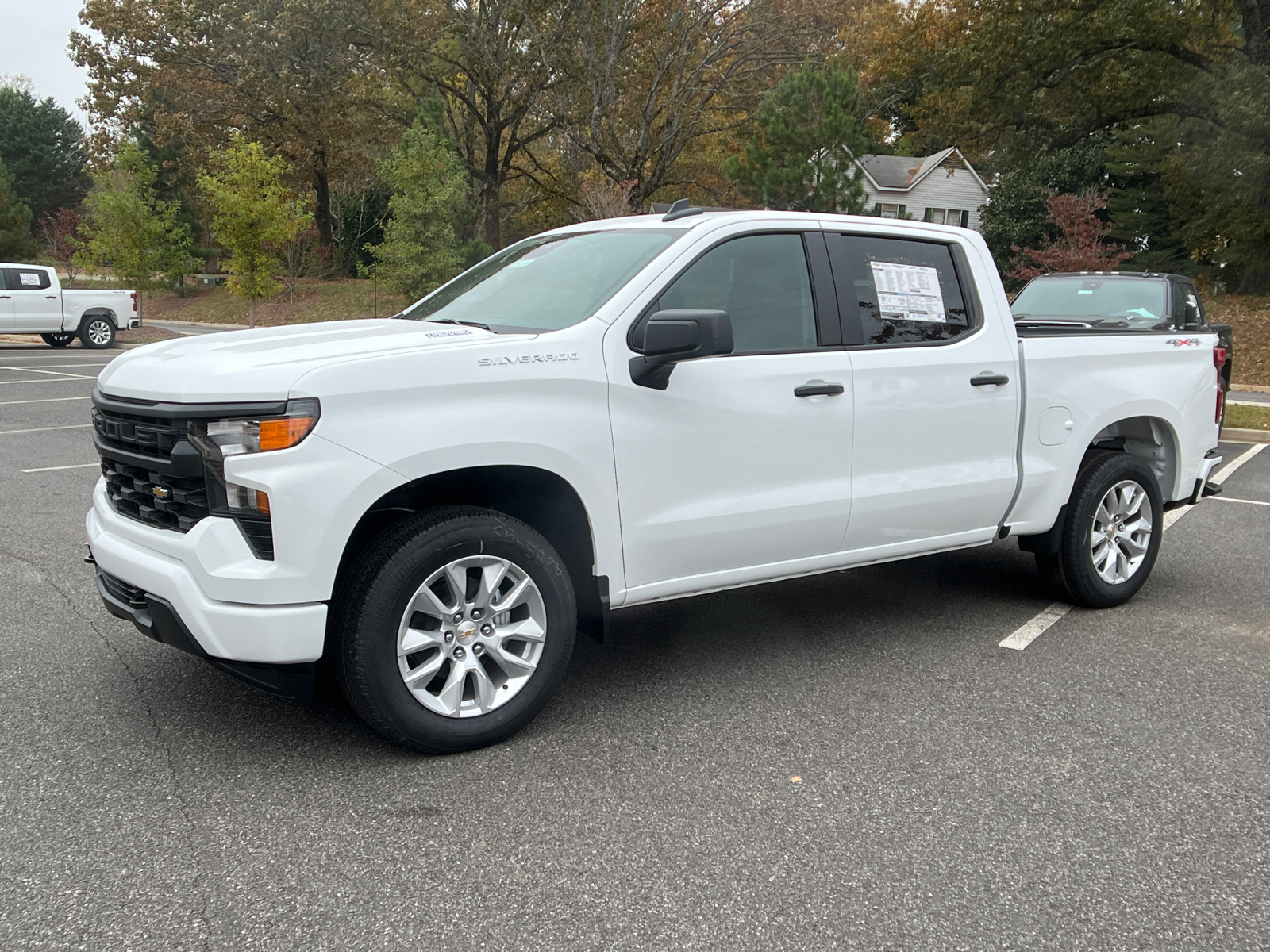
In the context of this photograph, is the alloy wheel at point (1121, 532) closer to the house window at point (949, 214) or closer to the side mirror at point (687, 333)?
the side mirror at point (687, 333)

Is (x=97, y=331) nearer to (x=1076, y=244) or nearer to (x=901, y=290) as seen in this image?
(x=901, y=290)

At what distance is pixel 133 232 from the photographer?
99.5ft

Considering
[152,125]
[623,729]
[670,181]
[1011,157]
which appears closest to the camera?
[623,729]

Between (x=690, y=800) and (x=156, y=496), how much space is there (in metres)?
2.03

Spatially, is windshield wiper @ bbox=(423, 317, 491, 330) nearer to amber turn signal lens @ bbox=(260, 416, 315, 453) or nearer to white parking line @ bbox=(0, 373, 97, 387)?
amber turn signal lens @ bbox=(260, 416, 315, 453)

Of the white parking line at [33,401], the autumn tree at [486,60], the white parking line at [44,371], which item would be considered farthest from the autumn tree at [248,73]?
the white parking line at [33,401]

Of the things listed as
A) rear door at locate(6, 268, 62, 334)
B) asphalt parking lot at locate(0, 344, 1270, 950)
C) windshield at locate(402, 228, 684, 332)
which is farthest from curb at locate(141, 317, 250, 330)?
asphalt parking lot at locate(0, 344, 1270, 950)

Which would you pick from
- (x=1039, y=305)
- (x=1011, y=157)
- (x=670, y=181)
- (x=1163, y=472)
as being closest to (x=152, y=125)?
(x=670, y=181)

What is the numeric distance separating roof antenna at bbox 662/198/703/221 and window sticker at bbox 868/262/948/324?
0.82 meters

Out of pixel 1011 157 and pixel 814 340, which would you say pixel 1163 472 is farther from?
pixel 1011 157

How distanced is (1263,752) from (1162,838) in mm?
945

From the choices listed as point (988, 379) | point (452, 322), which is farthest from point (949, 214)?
point (452, 322)

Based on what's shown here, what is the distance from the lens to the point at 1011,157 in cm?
3212

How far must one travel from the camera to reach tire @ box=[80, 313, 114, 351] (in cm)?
2319
